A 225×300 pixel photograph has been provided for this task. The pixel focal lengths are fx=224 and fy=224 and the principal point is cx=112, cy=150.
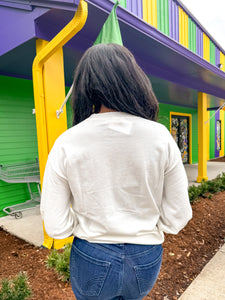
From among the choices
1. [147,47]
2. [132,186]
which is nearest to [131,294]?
[132,186]

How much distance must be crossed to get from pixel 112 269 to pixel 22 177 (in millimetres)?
3606

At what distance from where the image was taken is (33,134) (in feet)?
15.5

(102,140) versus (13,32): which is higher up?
(13,32)

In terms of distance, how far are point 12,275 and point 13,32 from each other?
9.35 feet

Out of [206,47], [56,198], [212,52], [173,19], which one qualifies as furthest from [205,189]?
[212,52]

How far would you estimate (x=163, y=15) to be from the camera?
234 inches

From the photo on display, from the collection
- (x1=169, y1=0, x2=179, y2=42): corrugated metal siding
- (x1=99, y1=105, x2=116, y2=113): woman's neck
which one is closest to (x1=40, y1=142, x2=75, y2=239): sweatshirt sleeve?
(x1=99, y1=105, x2=116, y2=113): woman's neck

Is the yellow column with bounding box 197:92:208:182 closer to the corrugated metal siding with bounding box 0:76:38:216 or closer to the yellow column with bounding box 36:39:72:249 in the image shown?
the corrugated metal siding with bounding box 0:76:38:216

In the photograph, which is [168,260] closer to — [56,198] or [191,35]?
[56,198]

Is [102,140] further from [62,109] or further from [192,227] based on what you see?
[192,227]

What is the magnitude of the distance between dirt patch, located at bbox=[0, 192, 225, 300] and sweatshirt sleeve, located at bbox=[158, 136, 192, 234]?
1.52 meters

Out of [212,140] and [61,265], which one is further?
[212,140]

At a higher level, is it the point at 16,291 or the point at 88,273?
the point at 88,273

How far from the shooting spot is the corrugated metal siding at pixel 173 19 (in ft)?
20.3
